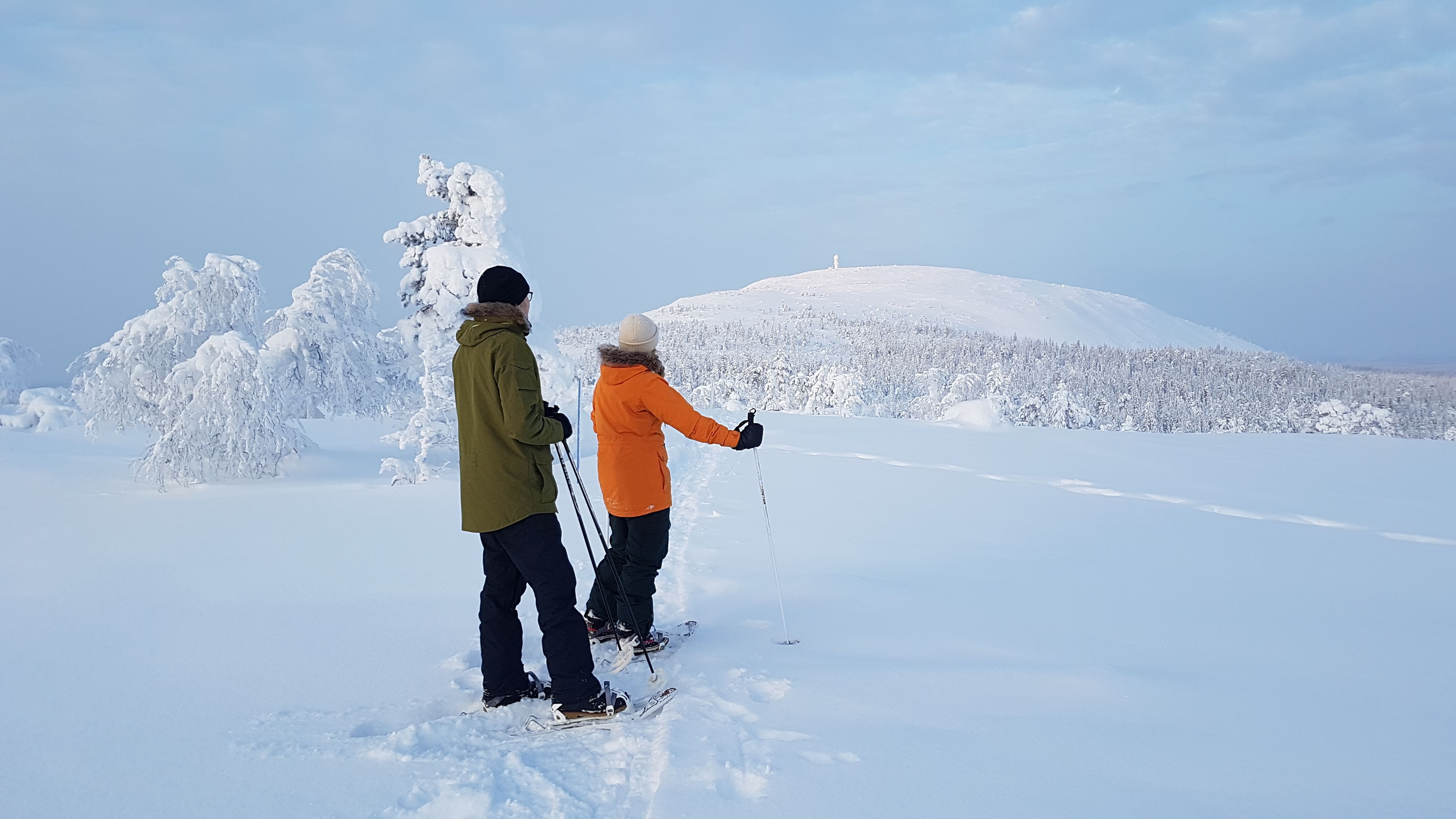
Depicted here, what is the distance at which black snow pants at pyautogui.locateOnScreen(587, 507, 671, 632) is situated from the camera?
4156mm

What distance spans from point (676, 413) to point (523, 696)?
1.53 meters

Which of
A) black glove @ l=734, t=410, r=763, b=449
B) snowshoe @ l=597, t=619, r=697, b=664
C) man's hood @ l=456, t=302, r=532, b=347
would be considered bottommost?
snowshoe @ l=597, t=619, r=697, b=664

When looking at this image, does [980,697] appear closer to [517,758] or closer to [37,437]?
[517,758]

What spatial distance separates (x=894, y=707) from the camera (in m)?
3.32

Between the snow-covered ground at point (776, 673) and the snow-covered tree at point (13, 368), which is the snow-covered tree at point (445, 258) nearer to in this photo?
the snow-covered ground at point (776, 673)

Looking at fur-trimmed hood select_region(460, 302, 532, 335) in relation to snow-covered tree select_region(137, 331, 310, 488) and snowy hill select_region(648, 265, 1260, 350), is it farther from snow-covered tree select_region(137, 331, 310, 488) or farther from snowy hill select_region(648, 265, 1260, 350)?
snowy hill select_region(648, 265, 1260, 350)

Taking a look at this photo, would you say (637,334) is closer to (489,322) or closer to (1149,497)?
→ (489,322)

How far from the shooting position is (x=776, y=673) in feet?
12.4

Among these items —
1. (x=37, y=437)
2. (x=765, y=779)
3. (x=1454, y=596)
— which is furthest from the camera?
(x=37, y=437)

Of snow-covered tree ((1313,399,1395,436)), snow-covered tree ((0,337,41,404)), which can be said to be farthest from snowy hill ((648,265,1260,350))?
snow-covered tree ((0,337,41,404))

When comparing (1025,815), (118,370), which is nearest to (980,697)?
(1025,815)

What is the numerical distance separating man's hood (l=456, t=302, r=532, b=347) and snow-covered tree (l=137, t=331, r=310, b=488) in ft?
29.3

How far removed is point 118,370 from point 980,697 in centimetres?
1223

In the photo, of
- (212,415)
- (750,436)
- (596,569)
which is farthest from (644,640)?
(212,415)
